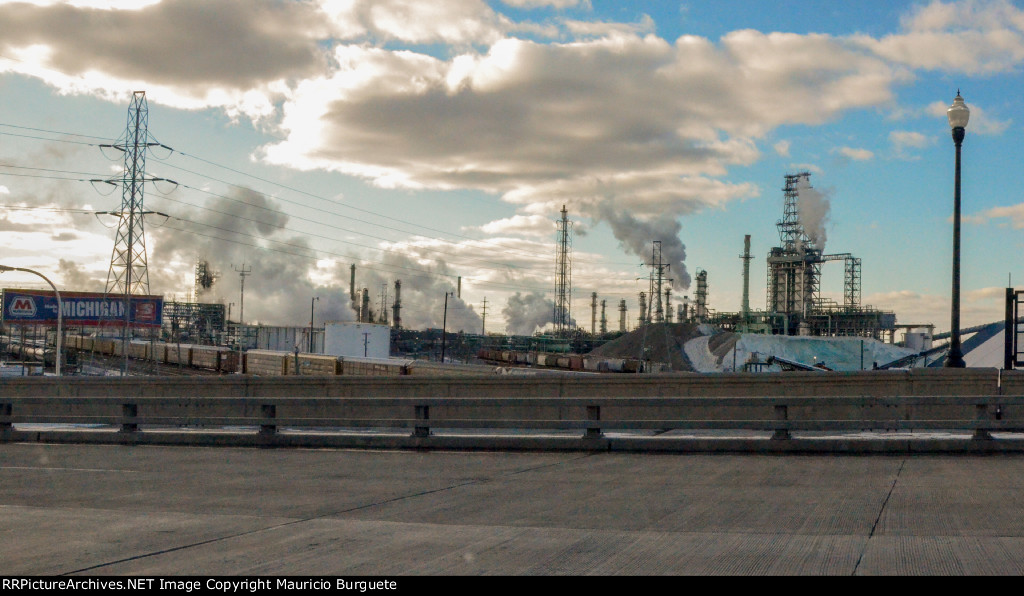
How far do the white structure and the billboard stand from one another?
52.1 feet

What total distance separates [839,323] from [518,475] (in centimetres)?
11647

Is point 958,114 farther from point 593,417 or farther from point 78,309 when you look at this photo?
point 78,309

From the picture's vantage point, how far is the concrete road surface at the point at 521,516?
742cm

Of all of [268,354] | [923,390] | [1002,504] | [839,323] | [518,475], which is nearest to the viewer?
[1002,504]

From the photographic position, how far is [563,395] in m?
19.8

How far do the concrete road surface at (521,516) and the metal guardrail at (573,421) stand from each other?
0.61 m

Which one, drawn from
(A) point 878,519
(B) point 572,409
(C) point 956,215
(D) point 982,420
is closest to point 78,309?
(B) point 572,409

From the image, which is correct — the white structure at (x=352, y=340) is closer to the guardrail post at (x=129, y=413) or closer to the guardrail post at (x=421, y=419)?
the guardrail post at (x=129, y=413)

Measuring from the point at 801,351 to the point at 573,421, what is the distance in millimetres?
84559

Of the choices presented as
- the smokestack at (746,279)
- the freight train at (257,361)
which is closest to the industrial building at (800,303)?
the smokestack at (746,279)

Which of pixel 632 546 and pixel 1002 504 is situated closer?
pixel 632 546

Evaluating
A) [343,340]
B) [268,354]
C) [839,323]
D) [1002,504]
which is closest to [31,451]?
[1002,504]

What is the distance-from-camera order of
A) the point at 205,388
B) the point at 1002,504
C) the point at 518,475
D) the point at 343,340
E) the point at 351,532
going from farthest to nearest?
the point at 343,340 < the point at 205,388 < the point at 518,475 < the point at 1002,504 < the point at 351,532
